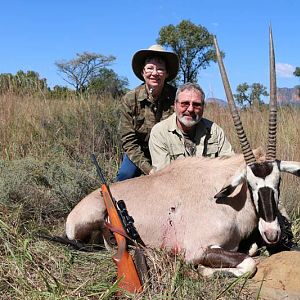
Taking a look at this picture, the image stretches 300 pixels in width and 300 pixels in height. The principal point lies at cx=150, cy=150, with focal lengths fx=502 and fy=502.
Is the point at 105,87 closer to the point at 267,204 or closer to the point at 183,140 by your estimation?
the point at 183,140

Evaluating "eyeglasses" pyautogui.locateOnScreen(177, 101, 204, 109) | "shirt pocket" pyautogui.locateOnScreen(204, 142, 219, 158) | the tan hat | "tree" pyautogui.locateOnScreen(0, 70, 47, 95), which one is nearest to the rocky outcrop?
"shirt pocket" pyautogui.locateOnScreen(204, 142, 219, 158)

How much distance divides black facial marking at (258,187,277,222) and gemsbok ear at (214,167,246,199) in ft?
0.62

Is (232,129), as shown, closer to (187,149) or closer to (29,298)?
(187,149)

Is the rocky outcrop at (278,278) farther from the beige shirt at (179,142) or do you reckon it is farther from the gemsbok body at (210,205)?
the beige shirt at (179,142)

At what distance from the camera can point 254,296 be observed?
9.04 ft

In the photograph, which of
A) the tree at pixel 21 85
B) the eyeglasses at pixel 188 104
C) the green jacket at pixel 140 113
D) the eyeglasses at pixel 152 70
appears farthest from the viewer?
the tree at pixel 21 85

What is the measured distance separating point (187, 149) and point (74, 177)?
144 centimetres

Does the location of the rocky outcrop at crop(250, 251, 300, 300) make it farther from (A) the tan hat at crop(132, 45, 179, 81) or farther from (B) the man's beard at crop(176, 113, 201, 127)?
(A) the tan hat at crop(132, 45, 179, 81)

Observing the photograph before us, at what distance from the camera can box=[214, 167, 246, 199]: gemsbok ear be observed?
3.21m

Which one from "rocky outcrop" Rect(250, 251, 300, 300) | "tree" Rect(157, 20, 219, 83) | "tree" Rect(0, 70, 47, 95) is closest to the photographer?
"rocky outcrop" Rect(250, 251, 300, 300)

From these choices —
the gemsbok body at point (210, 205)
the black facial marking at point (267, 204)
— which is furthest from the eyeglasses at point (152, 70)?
the black facial marking at point (267, 204)

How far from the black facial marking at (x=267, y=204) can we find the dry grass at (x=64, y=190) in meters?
0.41

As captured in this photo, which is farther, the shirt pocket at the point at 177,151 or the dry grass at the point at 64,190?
the shirt pocket at the point at 177,151

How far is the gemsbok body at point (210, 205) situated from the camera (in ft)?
10.1
